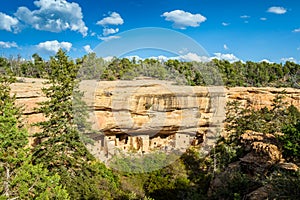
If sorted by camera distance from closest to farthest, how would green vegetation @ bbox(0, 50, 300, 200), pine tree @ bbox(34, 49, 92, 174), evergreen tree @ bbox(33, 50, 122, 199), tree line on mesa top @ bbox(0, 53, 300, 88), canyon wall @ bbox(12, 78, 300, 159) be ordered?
green vegetation @ bbox(0, 50, 300, 200)
evergreen tree @ bbox(33, 50, 122, 199)
pine tree @ bbox(34, 49, 92, 174)
canyon wall @ bbox(12, 78, 300, 159)
tree line on mesa top @ bbox(0, 53, 300, 88)

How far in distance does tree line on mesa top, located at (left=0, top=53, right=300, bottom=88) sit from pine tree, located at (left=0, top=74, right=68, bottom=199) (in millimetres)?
9274

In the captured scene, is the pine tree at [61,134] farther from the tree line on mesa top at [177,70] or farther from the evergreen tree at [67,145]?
the tree line on mesa top at [177,70]

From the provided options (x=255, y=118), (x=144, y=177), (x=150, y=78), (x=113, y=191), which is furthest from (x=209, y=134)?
(x=113, y=191)

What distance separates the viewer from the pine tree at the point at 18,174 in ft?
27.1

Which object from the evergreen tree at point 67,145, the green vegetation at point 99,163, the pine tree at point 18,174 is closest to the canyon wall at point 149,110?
the green vegetation at point 99,163

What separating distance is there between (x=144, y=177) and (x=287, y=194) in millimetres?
10126

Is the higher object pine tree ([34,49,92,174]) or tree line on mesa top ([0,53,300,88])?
tree line on mesa top ([0,53,300,88])

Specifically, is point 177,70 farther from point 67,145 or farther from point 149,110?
point 67,145

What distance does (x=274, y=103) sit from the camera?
27250mm

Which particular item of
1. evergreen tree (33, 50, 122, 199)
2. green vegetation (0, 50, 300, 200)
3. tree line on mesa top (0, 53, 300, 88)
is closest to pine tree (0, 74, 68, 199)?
green vegetation (0, 50, 300, 200)

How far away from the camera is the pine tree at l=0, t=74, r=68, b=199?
827cm

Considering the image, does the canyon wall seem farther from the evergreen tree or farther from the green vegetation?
the evergreen tree

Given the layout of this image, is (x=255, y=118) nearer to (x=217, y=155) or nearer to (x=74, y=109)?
(x=217, y=155)

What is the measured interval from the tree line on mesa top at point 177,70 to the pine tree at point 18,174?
30.4 feet
